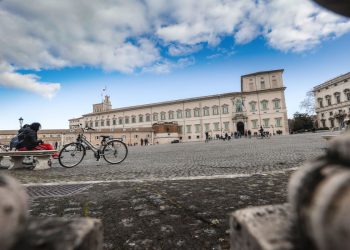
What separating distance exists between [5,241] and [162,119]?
58.9m

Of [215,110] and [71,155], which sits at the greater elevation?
[215,110]

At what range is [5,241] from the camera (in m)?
0.35

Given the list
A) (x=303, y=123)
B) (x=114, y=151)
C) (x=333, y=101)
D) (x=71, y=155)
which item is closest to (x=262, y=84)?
(x=303, y=123)

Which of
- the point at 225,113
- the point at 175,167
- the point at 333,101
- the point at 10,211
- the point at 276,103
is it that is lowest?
the point at 175,167

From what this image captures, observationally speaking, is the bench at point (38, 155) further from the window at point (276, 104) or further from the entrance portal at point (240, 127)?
the window at point (276, 104)

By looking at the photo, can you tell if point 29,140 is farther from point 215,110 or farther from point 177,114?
point 177,114

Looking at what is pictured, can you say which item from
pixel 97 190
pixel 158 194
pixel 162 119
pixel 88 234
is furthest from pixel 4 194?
pixel 162 119

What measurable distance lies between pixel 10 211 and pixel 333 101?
57.4 metres

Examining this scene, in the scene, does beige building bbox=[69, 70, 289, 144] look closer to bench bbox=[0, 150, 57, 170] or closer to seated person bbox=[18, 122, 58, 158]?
seated person bbox=[18, 122, 58, 158]

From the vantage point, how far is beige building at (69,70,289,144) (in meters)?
49.1

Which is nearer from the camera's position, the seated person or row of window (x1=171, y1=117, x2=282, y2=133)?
the seated person

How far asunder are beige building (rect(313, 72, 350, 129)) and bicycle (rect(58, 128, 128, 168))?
45878 mm

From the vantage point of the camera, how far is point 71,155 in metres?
6.57

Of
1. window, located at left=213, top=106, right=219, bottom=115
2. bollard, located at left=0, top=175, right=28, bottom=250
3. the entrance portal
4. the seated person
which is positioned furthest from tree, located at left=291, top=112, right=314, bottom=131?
bollard, located at left=0, top=175, right=28, bottom=250
